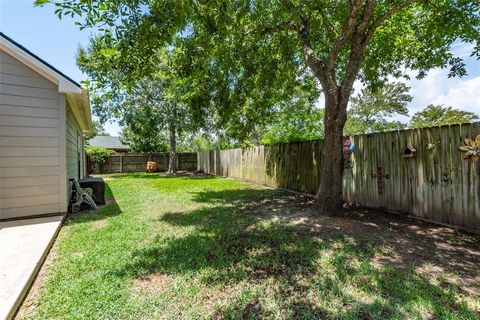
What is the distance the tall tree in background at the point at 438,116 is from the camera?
78.2ft

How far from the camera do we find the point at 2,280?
2.59 m

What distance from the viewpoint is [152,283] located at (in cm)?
265

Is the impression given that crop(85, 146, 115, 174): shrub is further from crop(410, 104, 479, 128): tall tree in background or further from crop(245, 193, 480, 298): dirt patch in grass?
crop(410, 104, 479, 128): tall tree in background

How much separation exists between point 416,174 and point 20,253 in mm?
6378

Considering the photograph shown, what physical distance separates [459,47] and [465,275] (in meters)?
5.95

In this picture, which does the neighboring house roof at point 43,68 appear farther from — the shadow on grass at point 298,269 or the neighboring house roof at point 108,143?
the neighboring house roof at point 108,143

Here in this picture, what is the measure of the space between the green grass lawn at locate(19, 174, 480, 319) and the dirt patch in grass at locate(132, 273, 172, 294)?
0.03ft

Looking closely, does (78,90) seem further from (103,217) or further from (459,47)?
(459,47)

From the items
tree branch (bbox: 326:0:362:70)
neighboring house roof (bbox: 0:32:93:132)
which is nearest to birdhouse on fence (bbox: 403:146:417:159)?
tree branch (bbox: 326:0:362:70)

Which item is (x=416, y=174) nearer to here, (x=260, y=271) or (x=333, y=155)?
(x=333, y=155)

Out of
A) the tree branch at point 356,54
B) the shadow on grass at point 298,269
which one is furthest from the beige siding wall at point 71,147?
the tree branch at point 356,54

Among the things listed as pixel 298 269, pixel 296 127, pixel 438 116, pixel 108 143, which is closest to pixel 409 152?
pixel 298 269

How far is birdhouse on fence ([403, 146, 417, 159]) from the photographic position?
188 inches

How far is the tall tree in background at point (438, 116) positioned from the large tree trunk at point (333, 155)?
23683 mm
